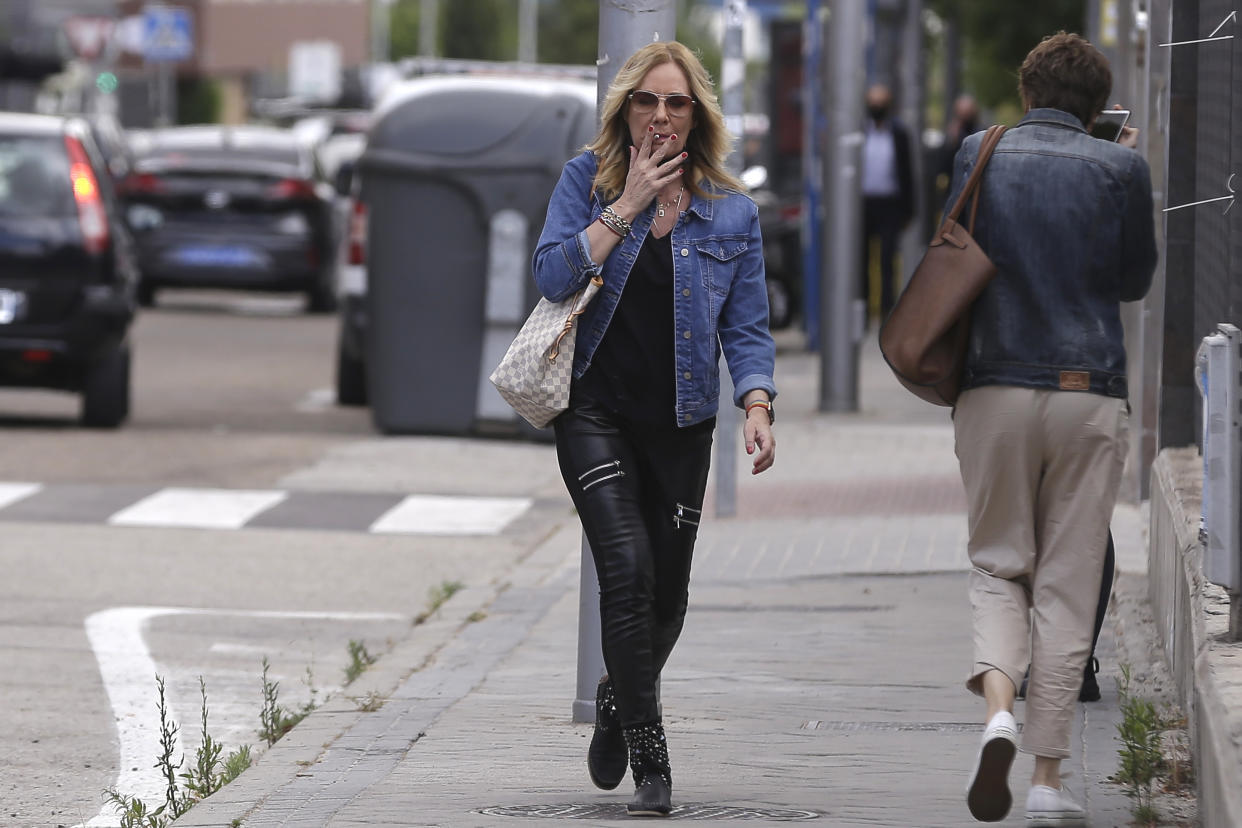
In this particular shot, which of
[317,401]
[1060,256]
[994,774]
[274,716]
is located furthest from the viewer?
[317,401]

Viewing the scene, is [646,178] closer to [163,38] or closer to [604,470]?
[604,470]

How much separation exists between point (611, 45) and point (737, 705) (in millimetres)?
1841

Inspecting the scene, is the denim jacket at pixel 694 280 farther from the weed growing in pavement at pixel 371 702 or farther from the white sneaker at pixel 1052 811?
the weed growing in pavement at pixel 371 702

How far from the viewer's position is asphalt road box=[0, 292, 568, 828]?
6.87 m

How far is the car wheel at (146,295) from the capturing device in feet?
79.4

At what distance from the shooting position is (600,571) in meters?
5.32

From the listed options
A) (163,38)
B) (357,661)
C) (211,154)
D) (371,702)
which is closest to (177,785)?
(371,702)

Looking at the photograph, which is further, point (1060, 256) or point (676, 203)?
point (676, 203)

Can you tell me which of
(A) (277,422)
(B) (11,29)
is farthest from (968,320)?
(B) (11,29)

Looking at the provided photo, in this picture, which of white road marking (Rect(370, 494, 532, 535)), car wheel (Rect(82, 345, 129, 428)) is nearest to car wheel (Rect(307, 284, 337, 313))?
car wheel (Rect(82, 345, 129, 428))

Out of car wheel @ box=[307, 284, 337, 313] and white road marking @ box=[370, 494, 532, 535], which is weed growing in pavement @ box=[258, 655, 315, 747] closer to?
white road marking @ box=[370, 494, 532, 535]

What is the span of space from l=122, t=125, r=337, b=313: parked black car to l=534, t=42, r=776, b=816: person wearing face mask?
59.3ft

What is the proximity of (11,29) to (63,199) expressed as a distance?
135ft

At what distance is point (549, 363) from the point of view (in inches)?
209
